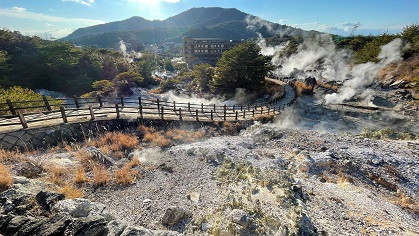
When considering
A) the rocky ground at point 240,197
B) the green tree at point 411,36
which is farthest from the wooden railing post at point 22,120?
the green tree at point 411,36

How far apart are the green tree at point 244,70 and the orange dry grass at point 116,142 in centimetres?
2552

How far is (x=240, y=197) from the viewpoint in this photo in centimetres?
694

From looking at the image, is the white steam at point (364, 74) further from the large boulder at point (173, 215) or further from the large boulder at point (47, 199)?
the large boulder at point (47, 199)

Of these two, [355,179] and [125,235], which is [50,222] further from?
[355,179]

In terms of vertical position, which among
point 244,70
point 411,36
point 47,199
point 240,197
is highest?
point 411,36

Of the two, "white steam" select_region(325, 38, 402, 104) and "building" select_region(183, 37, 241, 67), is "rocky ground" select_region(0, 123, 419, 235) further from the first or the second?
"building" select_region(183, 37, 241, 67)

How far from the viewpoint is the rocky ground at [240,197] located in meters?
Result: 5.08

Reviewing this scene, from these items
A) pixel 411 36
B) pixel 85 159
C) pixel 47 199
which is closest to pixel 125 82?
pixel 85 159

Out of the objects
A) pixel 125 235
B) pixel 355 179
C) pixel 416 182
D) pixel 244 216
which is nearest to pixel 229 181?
pixel 244 216

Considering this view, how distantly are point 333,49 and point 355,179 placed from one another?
185ft

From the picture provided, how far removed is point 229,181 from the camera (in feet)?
27.5

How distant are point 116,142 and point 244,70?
27.0 m

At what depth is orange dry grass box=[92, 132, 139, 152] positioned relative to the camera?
1136 cm

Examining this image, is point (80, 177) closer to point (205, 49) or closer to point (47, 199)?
point (47, 199)
